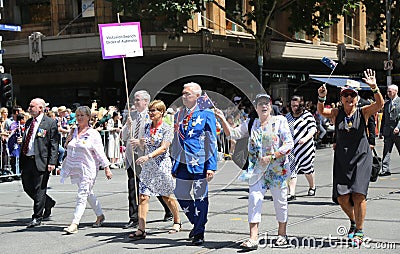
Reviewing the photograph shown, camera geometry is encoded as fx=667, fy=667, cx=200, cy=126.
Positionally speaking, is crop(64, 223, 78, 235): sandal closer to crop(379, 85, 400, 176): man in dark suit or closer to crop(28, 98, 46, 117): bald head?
crop(28, 98, 46, 117): bald head

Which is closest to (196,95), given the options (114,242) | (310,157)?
(114,242)

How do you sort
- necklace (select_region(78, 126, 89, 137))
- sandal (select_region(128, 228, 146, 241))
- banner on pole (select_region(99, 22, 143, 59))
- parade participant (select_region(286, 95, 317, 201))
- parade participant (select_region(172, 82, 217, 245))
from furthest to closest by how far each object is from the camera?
parade participant (select_region(286, 95, 317, 201)) < banner on pole (select_region(99, 22, 143, 59)) < necklace (select_region(78, 126, 89, 137)) < sandal (select_region(128, 228, 146, 241)) < parade participant (select_region(172, 82, 217, 245))

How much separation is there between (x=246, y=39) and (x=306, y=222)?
21.6 m

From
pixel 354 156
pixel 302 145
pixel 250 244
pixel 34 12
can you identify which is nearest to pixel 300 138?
pixel 302 145

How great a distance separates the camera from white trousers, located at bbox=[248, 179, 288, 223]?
755cm

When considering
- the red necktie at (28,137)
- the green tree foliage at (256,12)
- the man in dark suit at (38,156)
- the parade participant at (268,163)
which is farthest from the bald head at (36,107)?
the green tree foliage at (256,12)

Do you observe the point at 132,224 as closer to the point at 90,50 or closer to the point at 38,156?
the point at 38,156

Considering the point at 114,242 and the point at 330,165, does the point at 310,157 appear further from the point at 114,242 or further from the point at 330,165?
the point at 330,165

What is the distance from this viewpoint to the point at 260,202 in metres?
7.60

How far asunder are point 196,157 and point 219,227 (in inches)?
59.4

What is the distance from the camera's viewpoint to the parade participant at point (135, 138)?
888 centimetres

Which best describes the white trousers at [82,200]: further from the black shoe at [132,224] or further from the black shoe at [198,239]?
the black shoe at [198,239]

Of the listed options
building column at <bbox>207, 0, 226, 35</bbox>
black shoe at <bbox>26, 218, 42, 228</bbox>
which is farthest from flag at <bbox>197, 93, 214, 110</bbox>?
building column at <bbox>207, 0, 226, 35</bbox>

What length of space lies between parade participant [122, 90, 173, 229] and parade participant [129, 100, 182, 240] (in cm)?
18
